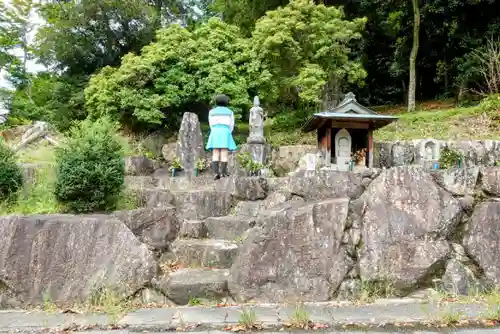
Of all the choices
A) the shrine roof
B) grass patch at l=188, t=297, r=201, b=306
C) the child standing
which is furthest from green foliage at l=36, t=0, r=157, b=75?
grass patch at l=188, t=297, r=201, b=306

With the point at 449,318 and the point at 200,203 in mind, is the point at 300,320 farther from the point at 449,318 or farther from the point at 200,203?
the point at 200,203

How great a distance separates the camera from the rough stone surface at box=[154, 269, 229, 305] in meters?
5.37

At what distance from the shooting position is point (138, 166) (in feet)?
42.7

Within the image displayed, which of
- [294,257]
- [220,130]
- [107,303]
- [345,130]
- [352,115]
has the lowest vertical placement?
[107,303]

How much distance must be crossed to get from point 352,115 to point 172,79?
26.2 ft

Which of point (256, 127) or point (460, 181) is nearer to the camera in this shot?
point (460, 181)

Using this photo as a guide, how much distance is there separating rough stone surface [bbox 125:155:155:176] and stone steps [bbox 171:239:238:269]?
22.2 ft

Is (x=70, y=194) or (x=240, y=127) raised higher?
(x=240, y=127)

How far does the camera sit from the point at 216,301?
5.39 metres

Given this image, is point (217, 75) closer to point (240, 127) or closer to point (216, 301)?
point (240, 127)

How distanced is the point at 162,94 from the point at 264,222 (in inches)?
454

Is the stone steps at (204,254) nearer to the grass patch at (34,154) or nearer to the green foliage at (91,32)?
the grass patch at (34,154)

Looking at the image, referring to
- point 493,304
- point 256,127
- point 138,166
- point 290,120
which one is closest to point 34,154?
point 138,166

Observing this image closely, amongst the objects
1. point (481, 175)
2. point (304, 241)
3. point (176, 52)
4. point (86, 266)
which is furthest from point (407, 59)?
point (86, 266)
